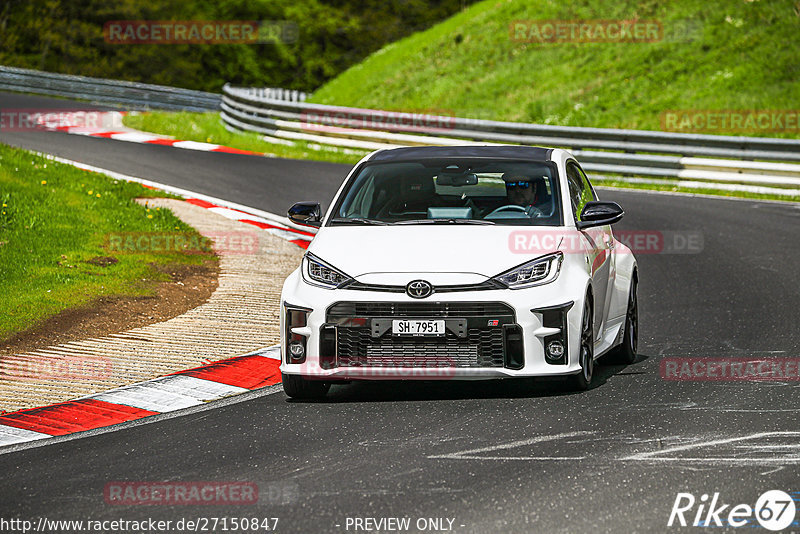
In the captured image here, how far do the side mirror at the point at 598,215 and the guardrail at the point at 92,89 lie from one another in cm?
3219

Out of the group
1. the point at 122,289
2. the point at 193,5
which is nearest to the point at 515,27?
the point at 122,289

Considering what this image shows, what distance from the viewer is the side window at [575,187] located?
9146mm

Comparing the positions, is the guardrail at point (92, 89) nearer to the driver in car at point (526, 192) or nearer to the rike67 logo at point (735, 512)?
the driver in car at point (526, 192)

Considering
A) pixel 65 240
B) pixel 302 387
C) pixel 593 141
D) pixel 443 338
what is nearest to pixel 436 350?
pixel 443 338

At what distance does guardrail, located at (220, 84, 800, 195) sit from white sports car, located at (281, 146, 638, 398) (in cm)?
1436

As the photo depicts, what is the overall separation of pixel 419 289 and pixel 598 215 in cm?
156

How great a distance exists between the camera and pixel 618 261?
9586 millimetres

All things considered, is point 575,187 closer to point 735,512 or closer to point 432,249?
point 432,249

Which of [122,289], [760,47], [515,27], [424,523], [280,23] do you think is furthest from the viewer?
[280,23]

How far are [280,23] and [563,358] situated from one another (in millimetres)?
66015

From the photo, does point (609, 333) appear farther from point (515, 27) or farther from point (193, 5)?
point (193, 5)

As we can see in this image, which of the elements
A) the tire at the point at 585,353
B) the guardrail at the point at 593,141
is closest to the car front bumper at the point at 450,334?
the tire at the point at 585,353

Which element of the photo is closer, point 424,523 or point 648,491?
point 424,523

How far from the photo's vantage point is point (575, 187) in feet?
31.3
